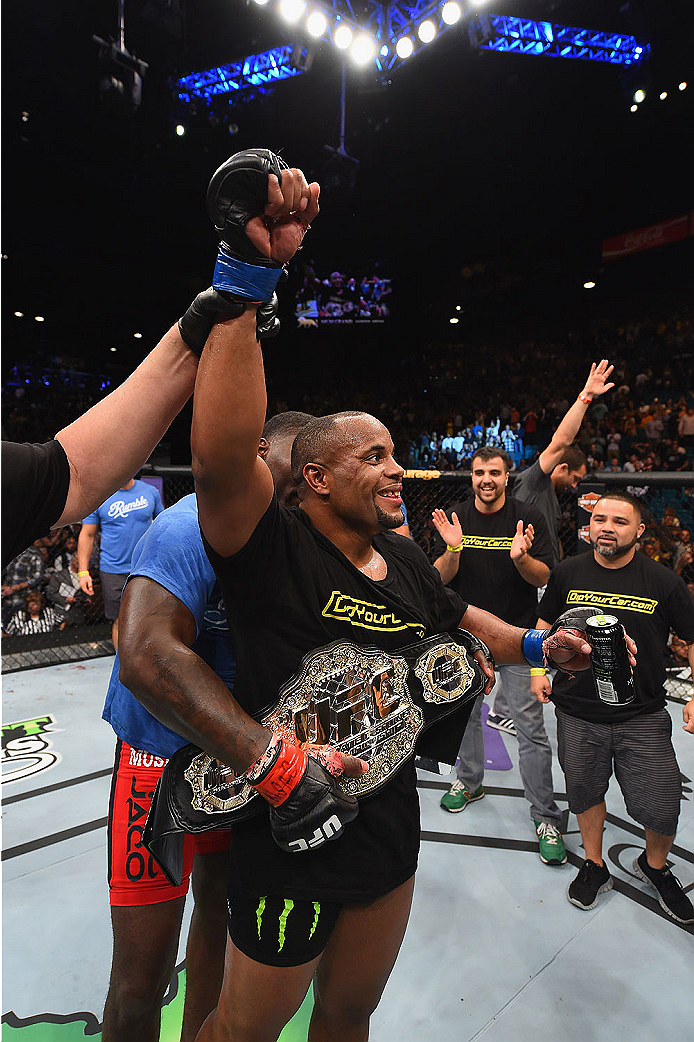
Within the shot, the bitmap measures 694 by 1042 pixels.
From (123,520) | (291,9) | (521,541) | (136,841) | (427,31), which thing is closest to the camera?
(136,841)

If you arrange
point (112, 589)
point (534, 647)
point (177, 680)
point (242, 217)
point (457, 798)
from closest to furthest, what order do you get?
1. point (242, 217)
2. point (177, 680)
3. point (534, 647)
4. point (457, 798)
5. point (112, 589)

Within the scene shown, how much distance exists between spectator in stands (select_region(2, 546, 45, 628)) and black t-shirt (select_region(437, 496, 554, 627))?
14.2 ft

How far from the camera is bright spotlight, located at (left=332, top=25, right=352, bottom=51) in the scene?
18.1 ft

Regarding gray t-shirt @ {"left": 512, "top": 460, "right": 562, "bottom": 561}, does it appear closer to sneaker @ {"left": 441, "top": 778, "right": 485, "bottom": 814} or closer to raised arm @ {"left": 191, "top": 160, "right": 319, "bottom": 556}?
sneaker @ {"left": 441, "top": 778, "right": 485, "bottom": 814}

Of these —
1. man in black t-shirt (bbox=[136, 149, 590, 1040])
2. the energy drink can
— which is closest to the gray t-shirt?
the energy drink can

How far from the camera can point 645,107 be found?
8.50 metres

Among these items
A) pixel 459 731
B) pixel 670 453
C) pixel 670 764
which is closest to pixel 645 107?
pixel 670 453

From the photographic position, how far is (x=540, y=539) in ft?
9.21

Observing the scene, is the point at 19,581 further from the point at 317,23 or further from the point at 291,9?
the point at 317,23

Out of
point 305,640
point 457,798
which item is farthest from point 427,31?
point 305,640

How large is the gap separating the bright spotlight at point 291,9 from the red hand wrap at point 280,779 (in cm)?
624

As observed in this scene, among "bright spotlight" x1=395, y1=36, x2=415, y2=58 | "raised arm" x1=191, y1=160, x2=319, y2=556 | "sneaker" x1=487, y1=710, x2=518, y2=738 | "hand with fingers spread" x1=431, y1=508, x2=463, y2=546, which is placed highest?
"bright spotlight" x1=395, y1=36, x2=415, y2=58

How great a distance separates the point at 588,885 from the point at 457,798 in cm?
71

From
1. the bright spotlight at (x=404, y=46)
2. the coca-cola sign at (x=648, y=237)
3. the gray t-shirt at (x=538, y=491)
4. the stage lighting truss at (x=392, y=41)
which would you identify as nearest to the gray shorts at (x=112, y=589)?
the gray t-shirt at (x=538, y=491)
